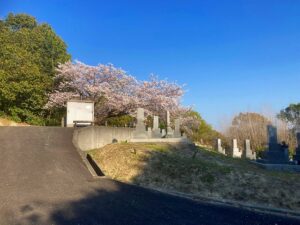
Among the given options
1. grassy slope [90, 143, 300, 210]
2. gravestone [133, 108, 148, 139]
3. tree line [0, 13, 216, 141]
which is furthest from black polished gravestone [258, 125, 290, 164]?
tree line [0, 13, 216, 141]

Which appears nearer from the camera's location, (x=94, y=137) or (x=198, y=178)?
(x=198, y=178)

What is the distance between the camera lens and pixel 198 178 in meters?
9.63

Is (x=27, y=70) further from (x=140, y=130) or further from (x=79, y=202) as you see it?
(x=79, y=202)

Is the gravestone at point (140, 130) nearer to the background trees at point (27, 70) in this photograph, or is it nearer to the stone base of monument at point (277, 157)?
the stone base of monument at point (277, 157)

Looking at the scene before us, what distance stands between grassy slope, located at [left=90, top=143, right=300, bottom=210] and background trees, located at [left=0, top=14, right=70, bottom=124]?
1388 centimetres

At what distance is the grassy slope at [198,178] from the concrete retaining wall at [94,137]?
1.61 metres

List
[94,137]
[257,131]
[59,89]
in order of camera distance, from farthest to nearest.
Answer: [257,131], [59,89], [94,137]

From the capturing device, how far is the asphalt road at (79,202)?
242 inches

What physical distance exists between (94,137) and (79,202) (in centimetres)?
712

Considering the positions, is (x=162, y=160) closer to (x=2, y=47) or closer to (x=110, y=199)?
(x=110, y=199)

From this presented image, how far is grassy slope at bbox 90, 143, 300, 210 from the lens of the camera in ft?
27.7

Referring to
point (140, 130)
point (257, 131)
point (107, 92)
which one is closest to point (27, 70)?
point (107, 92)

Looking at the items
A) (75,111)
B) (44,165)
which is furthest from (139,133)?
(44,165)

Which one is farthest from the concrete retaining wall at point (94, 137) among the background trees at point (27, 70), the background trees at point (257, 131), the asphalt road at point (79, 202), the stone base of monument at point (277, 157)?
the background trees at point (257, 131)
